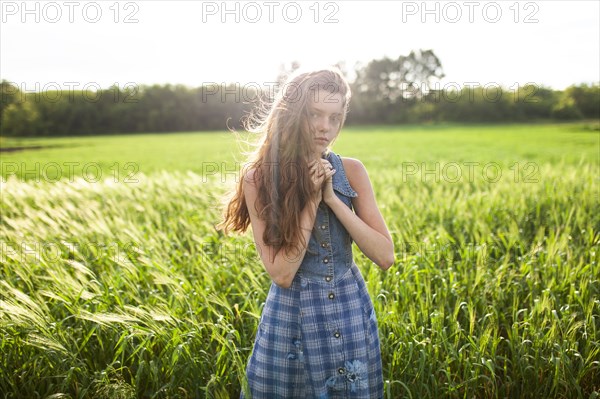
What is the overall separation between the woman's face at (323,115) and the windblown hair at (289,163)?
0.02 m

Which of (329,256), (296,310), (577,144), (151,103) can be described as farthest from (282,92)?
(151,103)

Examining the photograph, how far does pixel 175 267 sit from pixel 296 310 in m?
1.84

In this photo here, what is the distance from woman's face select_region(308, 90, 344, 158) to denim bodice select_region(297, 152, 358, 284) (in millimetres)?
115

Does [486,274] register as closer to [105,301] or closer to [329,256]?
[329,256]

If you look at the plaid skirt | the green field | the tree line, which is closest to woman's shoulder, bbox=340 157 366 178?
the plaid skirt

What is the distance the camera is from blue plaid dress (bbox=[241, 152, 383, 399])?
64.7 inches

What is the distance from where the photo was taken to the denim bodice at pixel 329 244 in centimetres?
167

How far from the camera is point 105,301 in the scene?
2.69 metres

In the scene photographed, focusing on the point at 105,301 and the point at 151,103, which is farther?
the point at 151,103

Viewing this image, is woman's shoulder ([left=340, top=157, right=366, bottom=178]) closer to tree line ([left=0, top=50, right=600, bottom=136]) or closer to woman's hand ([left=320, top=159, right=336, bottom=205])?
woman's hand ([left=320, top=159, right=336, bottom=205])

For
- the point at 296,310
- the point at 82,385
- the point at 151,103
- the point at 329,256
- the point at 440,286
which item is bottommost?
the point at 82,385

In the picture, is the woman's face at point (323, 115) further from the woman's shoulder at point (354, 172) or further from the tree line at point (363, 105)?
the tree line at point (363, 105)

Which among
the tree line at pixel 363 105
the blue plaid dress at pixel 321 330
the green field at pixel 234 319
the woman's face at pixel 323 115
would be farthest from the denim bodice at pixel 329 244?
the tree line at pixel 363 105

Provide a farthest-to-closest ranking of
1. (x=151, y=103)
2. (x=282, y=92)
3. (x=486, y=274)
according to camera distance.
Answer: (x=151, y=103), (x=486, y=274), (x=282, y=92)
